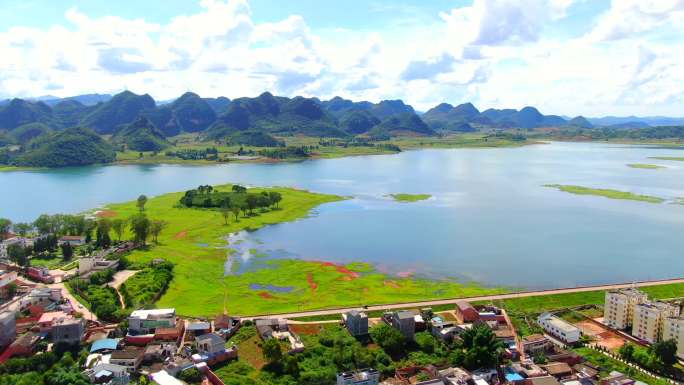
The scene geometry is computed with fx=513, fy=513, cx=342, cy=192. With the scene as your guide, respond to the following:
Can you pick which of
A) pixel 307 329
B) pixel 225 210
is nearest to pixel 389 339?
pixel 307 329

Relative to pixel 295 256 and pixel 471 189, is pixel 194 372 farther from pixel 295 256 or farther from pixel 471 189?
pixel 471 189

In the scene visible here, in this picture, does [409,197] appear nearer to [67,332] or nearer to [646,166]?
[67,332]

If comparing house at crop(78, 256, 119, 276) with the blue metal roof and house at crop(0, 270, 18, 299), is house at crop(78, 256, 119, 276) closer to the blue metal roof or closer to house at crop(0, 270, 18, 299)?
house at crop(0, 270, 18, 299)

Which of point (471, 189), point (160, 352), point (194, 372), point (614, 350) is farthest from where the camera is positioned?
point (471, 189)

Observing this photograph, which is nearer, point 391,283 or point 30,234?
point 391,283

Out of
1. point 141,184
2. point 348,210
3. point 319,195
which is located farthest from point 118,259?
point 141,184

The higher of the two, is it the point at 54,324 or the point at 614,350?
the point at 54,324

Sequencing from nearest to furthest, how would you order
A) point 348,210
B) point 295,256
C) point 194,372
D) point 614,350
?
point 194,372
point 614,350
point 295,256
point 348,210
